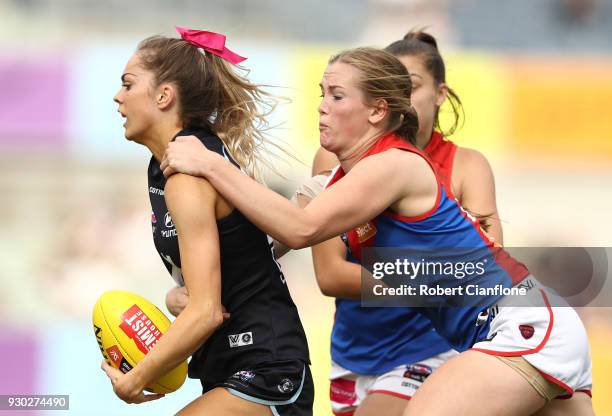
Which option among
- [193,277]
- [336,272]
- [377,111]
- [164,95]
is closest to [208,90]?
[164,95]

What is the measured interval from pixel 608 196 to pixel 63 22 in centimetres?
637

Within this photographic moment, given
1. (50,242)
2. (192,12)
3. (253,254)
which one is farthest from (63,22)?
(253,254)

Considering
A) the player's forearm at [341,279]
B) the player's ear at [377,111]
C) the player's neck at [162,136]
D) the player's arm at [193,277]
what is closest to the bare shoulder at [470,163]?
the player's forearm at [341,279]

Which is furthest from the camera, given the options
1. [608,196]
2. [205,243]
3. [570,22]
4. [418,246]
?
[570,22]

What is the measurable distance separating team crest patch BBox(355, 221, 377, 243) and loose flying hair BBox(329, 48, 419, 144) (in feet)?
1.13

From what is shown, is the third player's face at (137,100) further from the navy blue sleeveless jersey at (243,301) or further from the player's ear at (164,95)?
the navy blue sleeveless jersey at (243,301)

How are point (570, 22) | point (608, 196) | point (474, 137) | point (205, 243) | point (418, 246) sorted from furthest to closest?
1. point (570, 22)
2. point (608, 196)
3. point (474, 137)
4. point (418, 246)
5. point (205, 243)

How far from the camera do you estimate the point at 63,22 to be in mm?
12602

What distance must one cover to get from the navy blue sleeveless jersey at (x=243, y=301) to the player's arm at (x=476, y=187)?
3.74ft

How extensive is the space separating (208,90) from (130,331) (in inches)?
32.7

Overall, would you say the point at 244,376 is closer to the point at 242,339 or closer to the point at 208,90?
the point at 242,339

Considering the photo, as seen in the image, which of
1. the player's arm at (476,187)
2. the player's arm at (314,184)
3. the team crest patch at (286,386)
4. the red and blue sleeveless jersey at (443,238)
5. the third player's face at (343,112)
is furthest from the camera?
the player's arm at (476,187)

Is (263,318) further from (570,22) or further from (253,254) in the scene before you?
(570,22)

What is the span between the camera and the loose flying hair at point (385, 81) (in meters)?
3.64
